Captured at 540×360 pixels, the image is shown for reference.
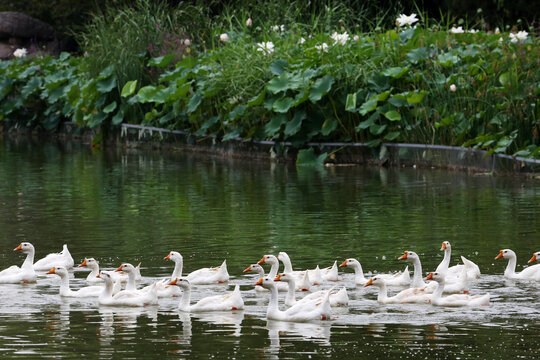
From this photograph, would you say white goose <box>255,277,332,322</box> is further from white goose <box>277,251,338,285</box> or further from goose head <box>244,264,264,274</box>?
white goose <box>277,251,338,285</box>

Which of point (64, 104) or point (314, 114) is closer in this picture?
point (314, 114)

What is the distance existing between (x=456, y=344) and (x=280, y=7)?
20.4 meters

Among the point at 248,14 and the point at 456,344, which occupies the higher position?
the point at 248,14

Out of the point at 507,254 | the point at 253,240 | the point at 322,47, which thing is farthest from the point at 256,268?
the point at 322,47

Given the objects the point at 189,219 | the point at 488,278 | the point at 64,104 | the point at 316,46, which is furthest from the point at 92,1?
the point at 488,278

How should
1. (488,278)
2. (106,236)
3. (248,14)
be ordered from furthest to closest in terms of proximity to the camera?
1. (248,14)
2. (106,236)
3. (488,278)

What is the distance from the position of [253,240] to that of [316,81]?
9557mm

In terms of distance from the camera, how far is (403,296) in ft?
37.1

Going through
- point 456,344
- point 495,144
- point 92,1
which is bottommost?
point 456,344

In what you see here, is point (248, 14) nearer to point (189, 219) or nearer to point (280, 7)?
point (280, 7)

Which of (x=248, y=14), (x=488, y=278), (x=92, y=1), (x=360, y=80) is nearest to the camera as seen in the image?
(x=488, y=278)

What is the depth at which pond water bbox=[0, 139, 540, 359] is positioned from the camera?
9680 millimetres

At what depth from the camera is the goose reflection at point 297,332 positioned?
9.80 m

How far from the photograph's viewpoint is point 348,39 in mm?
25719
